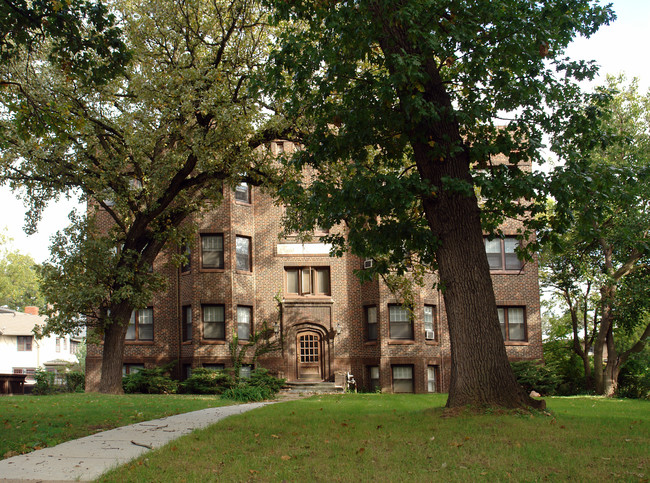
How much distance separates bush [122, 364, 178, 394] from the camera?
25.6 metres

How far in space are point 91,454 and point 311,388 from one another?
2001cm

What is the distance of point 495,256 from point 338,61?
A: 19.9 m

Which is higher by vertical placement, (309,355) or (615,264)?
(615,264)

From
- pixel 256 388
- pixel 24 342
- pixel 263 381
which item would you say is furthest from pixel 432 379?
pixel 24 342

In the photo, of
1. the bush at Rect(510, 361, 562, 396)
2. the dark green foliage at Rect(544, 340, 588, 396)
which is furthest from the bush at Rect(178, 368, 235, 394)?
the dark green foliage at Rect(544, 340, 588, 396)

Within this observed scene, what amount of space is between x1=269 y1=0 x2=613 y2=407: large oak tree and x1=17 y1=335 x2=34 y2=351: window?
49837 millimetres

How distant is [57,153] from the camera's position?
19391mm

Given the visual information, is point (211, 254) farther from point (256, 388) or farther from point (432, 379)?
point (432, 379)

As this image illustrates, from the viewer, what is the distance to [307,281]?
96.0 feet

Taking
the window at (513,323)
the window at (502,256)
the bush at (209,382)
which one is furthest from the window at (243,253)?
the window at (513,323)

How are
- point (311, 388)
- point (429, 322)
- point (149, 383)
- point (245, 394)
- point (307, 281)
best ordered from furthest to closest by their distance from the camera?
point (307, 281) → point (429, 322) → point (311, 388) → point (149, 383) → point (245, 394)

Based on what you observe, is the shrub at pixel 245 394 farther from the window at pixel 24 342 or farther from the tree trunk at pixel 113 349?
the window at pixel 24 342

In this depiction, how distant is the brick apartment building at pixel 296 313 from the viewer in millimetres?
27953

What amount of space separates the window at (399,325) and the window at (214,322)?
752 cm
